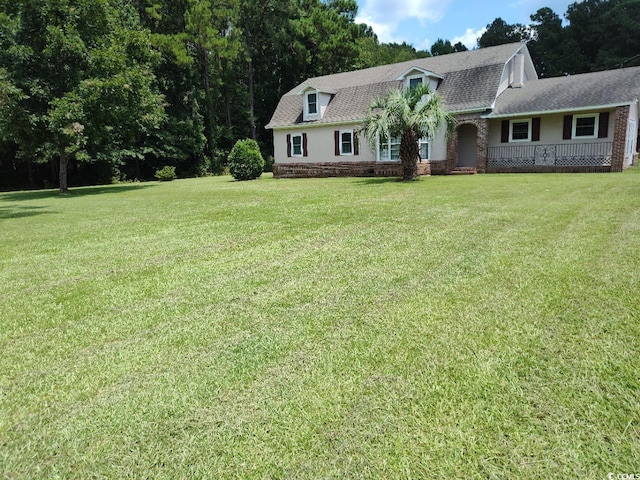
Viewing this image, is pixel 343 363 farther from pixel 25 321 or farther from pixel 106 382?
pixel 25 321

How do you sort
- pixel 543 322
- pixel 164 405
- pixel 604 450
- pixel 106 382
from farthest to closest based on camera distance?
pixel 543 322 < pixel 106 382 < pixel 164 405 < pixel 604 450

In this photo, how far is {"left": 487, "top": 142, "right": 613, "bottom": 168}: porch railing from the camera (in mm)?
17297

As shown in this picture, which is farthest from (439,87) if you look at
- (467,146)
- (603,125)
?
(603,125)

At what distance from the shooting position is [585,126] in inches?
706

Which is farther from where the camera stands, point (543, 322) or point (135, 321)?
point (135, 321)

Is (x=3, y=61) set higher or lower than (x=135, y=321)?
higher

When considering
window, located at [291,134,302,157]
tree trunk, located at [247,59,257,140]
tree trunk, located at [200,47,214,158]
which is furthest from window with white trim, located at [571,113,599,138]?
tree trunk, located at [200,47,214,158]

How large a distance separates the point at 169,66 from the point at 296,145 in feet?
39.3

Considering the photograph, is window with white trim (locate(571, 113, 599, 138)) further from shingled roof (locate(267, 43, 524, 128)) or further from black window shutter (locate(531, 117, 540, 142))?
shingled roof (locate(267, 43, 524, 128))

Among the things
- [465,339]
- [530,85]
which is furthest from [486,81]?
[465,339]

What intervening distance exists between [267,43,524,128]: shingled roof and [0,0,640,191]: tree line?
7.87 meters

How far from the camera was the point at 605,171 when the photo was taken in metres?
16.7

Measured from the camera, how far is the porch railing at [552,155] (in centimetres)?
1730

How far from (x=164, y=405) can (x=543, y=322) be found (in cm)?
254
